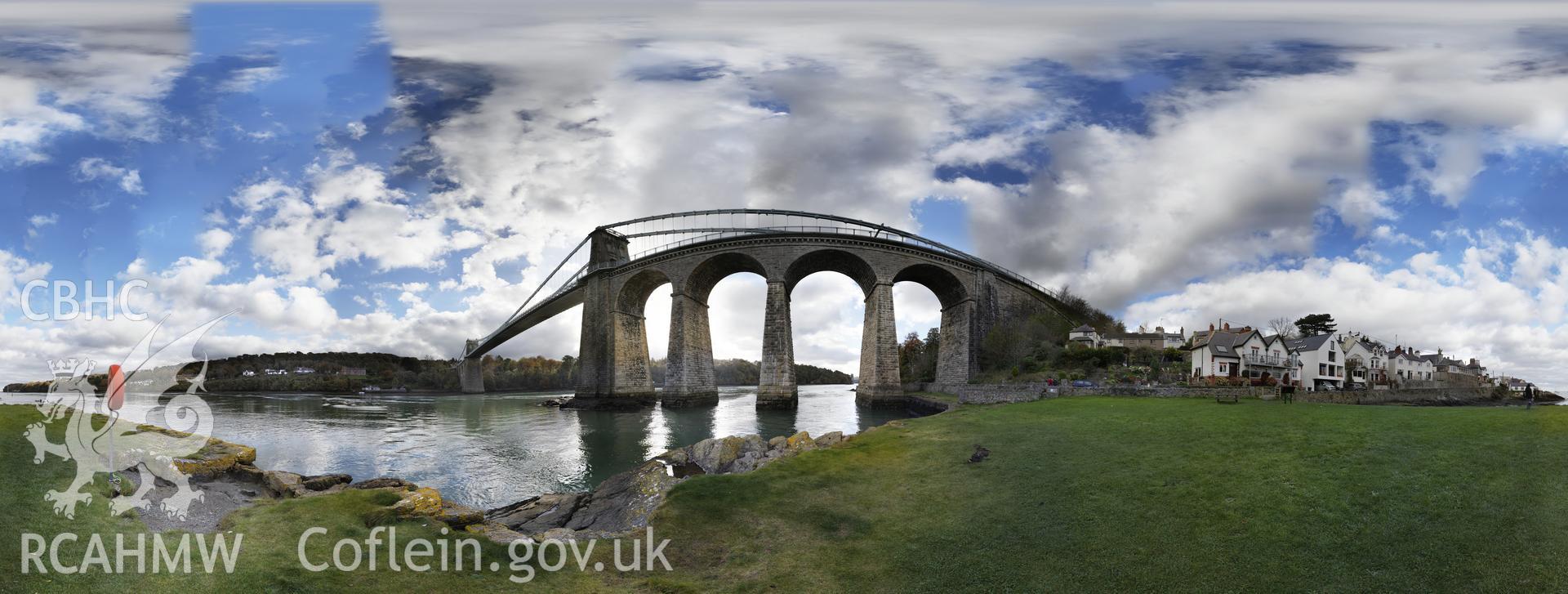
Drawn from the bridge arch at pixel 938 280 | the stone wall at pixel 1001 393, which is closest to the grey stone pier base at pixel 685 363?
the bridge arch at pixel 938 280

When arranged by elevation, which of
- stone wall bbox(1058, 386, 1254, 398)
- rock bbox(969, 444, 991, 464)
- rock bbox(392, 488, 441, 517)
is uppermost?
stone wall bbox(1058, 386, 1254, 398)

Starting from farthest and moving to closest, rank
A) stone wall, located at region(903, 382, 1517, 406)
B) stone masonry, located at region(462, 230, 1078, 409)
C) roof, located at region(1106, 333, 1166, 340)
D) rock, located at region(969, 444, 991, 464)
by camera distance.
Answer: roof, located at region(1106, 333, 1166, 340) < stone masonry, located at region(462, 230, 1078, 409) < stone wall, located at region(903, 382, 1517, 406) < rock, located at region(969, 444, 991, 464)

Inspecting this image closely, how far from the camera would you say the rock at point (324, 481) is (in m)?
15.0

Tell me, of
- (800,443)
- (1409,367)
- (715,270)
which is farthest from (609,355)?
(1409,367)

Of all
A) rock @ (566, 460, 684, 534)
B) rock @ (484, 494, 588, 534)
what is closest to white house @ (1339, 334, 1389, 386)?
rock @ (566, 460, 684, 534)

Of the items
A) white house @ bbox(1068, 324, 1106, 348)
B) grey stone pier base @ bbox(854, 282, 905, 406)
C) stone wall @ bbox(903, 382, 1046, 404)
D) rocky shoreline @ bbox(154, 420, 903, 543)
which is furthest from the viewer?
white house @ bbox(1068, 324, 1106, 348)

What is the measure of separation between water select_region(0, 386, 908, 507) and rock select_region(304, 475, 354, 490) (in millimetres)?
3441

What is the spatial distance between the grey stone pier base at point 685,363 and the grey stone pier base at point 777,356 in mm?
6630

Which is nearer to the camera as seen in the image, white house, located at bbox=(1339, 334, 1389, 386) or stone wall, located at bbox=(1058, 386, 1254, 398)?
stone wall, located at bbox=(1058, 386, 1254, 398)

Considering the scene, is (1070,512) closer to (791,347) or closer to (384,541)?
(384,541)

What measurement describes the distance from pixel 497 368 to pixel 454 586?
134 m

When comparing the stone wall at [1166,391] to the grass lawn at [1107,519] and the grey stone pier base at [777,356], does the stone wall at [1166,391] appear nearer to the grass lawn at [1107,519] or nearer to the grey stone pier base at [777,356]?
the grass lawn at [1107,519]

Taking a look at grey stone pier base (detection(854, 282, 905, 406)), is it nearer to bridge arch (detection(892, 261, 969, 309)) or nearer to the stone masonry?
the stone masonry

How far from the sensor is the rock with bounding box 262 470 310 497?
14.1m
